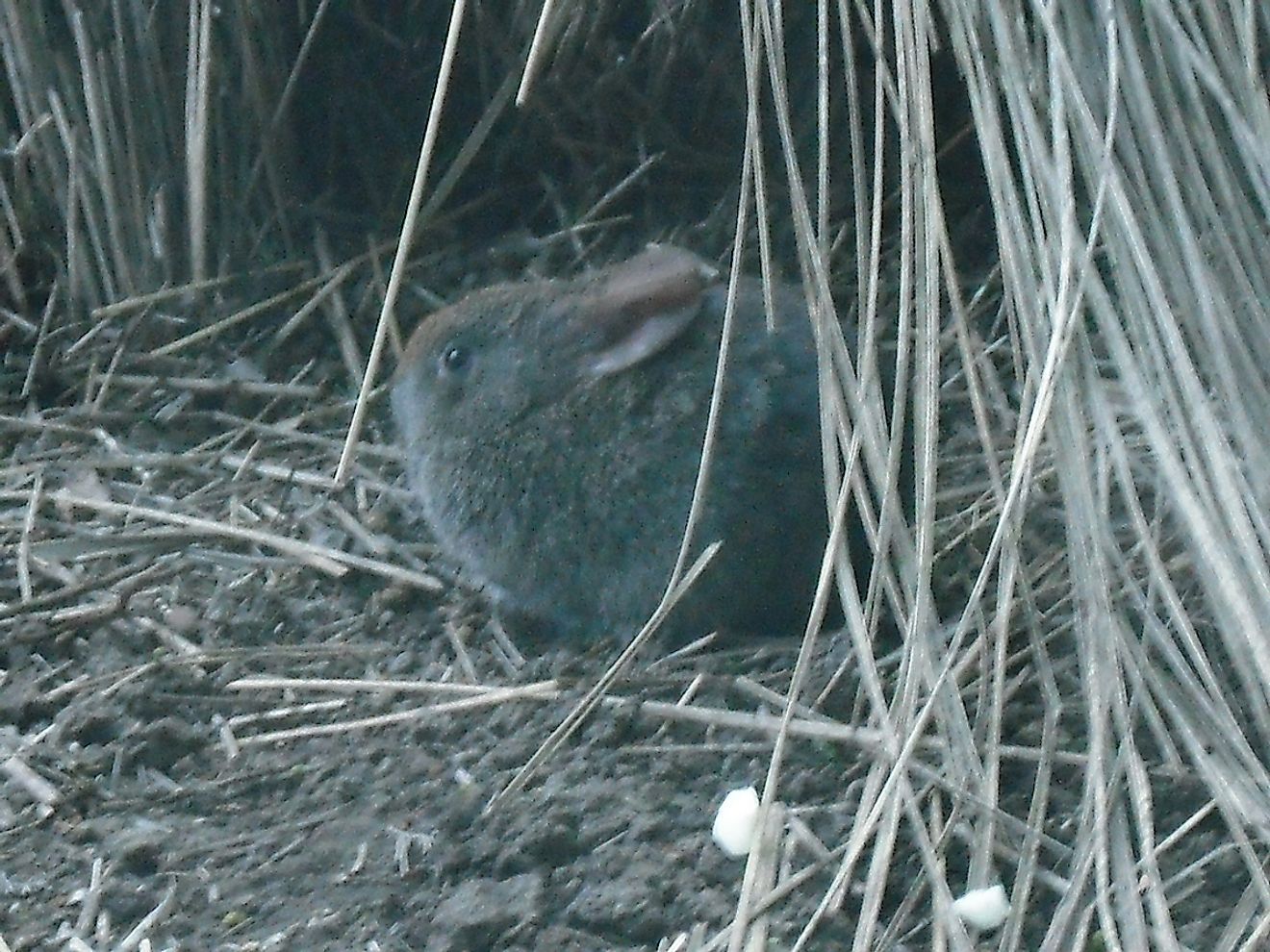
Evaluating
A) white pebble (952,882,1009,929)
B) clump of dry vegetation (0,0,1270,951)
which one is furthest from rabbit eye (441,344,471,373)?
white pebble (952,882,1009,929)

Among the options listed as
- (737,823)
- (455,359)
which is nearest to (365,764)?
(737,823)

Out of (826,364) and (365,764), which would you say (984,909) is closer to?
(826,364)

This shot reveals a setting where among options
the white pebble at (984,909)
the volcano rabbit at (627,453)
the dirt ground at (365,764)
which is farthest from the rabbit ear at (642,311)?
the white pebble at (984,909)

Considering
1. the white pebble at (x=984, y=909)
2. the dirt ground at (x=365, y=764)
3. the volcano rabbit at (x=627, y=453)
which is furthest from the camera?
the volcano rabbit at (x=627, y=453)

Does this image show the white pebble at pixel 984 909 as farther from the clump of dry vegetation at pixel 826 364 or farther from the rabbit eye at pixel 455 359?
the rabbit eye at pixel 455 359

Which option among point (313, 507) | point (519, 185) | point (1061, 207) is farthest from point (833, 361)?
point (519, 185)

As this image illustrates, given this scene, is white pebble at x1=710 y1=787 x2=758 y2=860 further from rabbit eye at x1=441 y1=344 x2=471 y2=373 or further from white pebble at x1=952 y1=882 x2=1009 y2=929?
rabbit eye at x1=441 y1=344 x2=471 y2=373

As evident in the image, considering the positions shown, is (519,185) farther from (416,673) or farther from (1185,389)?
(1185,389)
